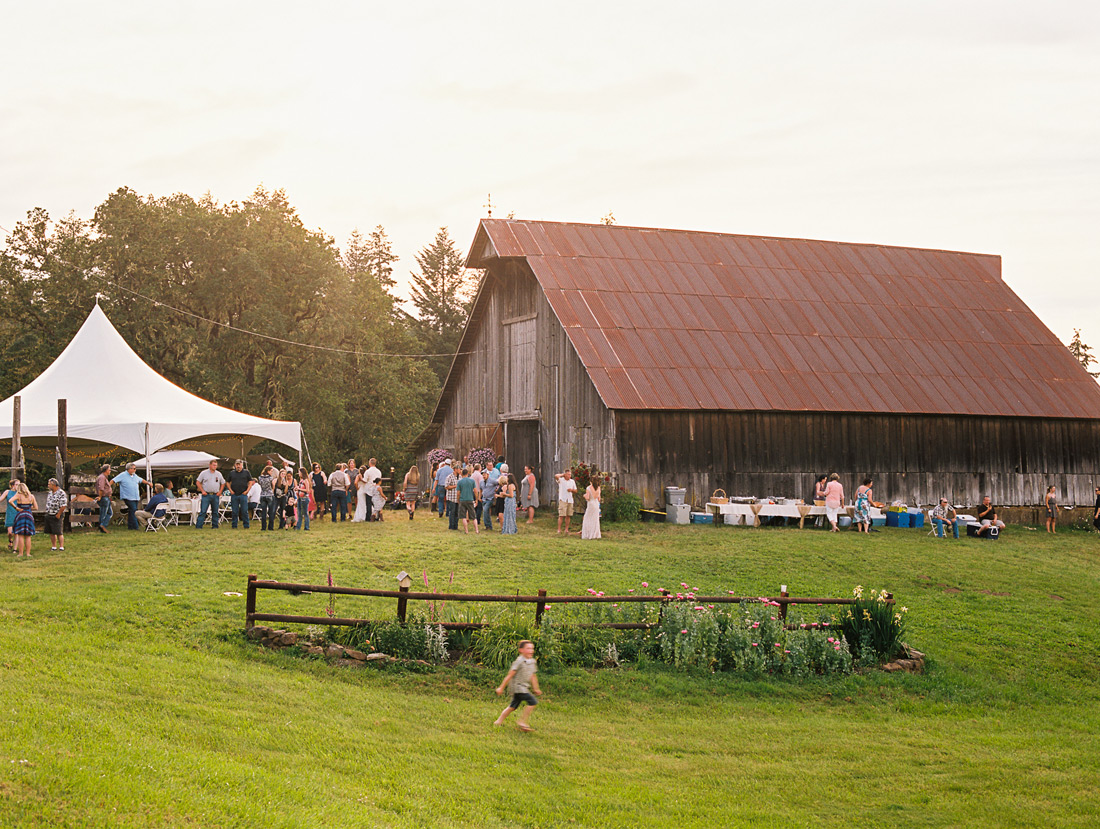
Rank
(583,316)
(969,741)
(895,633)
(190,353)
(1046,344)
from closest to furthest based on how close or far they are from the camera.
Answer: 1. (969,741)
2. (895,633)
3. (583,316)
4. (1046,344)
5. (190,353)

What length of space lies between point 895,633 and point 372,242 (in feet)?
211

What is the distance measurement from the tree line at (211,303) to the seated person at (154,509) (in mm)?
17217

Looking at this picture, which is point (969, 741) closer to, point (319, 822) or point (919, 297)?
point (319, 822)

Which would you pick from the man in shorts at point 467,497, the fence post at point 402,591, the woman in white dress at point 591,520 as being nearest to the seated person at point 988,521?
the woman in white dress at point 591,520

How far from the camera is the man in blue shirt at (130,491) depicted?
70.9ft

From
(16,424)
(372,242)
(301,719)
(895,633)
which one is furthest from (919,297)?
(372,242)

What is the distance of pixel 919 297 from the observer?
33.4m

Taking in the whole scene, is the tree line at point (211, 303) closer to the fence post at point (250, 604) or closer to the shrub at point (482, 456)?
the shrub at point (482, 456)

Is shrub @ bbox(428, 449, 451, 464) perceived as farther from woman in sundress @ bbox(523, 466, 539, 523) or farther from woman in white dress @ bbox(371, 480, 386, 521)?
woman in white dress @ bbox(371, 480, 386, 521)

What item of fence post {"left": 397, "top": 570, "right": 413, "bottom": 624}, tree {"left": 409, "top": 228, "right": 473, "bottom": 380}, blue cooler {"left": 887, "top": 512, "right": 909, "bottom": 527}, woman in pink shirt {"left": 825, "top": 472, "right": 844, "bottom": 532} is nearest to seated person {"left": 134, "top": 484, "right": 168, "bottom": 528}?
fence post {"left": 397, "top": 570, "right": 413, "bottom": 624}

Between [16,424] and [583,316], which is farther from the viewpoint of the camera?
[583,316]

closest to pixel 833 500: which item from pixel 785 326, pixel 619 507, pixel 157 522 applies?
pixel 619 507

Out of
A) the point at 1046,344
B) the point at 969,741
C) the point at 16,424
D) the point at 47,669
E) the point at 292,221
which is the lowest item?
the point at 969,741

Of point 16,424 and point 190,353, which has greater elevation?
Answer: point 190,353
